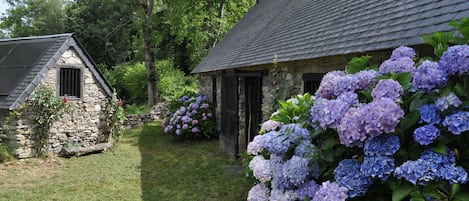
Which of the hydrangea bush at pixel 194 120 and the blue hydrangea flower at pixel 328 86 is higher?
the blue hydrangea flower at pixel 328 86

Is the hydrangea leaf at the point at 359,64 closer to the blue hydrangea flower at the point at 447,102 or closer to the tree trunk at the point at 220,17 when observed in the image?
the blue hydrangea flower at the point at 447,102

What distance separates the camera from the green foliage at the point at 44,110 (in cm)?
936

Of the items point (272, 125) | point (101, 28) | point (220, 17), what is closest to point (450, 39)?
point (272, 125)

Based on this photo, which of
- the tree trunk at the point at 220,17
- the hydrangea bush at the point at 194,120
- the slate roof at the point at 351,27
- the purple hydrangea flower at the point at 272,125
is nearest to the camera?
the purple hydrangea flower at the point at 272,125

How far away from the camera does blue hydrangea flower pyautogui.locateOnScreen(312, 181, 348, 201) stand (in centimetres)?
219

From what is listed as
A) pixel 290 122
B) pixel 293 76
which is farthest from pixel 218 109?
pixel 290 122

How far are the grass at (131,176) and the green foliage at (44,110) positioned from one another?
60 cm

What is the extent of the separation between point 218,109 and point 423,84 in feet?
34.2

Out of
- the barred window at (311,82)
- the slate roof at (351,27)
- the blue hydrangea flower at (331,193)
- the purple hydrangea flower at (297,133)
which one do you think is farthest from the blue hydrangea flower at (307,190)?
the barred window at (311,82)

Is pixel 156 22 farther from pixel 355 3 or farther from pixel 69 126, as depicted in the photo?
pixel 355 3

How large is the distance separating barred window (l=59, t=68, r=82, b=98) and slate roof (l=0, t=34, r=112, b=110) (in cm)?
43

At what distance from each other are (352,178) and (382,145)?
0.29m

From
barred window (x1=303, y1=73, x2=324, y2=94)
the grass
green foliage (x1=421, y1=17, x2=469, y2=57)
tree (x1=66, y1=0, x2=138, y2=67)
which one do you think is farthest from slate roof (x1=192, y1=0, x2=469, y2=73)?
tree (x1=66, y1=0, x2=138, y2=67)

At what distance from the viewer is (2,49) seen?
442 inches
